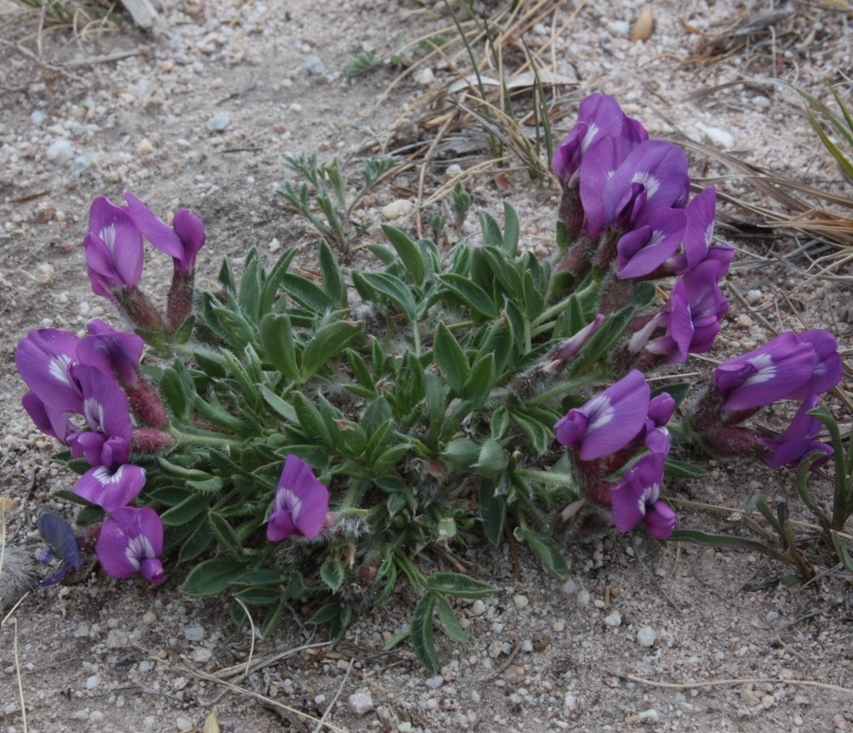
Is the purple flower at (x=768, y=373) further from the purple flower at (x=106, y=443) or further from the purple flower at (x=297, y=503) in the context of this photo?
the purple flower at (x=106, y=443)

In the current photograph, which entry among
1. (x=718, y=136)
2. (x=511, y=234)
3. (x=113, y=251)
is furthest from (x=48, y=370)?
(x=718, y=136)

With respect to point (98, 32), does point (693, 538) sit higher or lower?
lower

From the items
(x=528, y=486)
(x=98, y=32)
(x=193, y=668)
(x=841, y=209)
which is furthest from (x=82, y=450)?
(x=98, y=32)

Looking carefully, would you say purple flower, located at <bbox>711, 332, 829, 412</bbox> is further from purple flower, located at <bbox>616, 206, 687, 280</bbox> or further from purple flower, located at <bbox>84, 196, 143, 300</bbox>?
purple flower, located at <bbox>84, 196, 143, 300</bbox>

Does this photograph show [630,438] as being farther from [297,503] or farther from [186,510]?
[186,510]

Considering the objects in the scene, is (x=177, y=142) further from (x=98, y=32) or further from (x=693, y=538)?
(x=693, y=538)

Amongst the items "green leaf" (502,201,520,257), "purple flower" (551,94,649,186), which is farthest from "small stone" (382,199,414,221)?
"purple flower" (551,94,649,186)
